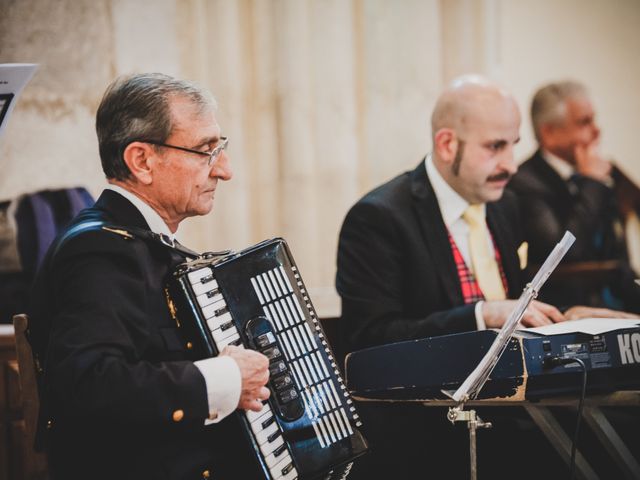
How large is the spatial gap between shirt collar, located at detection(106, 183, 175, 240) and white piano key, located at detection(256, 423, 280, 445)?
2.01ft

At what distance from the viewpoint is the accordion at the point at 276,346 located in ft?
6.40

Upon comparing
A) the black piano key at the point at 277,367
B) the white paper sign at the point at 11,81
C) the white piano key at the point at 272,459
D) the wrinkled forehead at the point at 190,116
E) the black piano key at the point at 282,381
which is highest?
the white paper sign at the point at 11,81

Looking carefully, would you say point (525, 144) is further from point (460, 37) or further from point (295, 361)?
point (295, 361)

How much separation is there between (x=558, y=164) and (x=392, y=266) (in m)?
2.26

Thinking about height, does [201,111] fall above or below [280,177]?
above

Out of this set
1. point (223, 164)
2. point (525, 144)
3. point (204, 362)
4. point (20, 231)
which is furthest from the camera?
point (525, 144)

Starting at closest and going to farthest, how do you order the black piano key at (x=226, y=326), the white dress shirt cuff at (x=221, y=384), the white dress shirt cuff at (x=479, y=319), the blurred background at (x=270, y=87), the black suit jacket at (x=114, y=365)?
the black suit jacket at (x=114, y=365) < the white dress shirt cuff at (x=221, y=384) < the black piano key at (x=226, y=326) < the white dress shirt cuff at (x=479, y=319) < the blurred background at (x=270, y=87)

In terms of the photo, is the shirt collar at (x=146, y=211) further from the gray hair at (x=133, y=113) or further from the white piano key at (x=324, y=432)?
the white piano key at (x=324, y=432)

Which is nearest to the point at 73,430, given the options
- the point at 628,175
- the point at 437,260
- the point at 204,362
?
the point at 204,362

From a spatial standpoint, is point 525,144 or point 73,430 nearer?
point 73,430

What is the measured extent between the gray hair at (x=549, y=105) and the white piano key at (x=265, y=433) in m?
3.34

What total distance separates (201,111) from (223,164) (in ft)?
0.60

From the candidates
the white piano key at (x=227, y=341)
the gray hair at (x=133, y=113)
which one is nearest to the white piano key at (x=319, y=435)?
the white piano key at (x=227, y=341)

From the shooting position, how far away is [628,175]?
4988 mm
